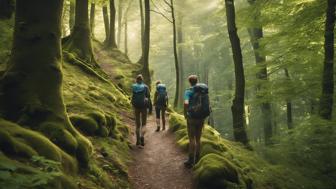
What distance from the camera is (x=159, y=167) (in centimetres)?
890

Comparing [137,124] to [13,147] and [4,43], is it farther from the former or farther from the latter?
[13,147]

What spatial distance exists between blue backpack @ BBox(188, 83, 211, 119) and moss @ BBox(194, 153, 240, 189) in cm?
112

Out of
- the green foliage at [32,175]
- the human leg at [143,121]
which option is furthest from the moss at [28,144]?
the human leg at [143,121]

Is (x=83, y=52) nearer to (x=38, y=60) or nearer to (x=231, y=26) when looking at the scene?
(x=231, y=26)

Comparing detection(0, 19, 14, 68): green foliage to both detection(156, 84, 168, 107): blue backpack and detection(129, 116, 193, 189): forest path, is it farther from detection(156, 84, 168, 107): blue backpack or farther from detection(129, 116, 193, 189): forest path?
detection(156, 84, 168, 107): blue backpack

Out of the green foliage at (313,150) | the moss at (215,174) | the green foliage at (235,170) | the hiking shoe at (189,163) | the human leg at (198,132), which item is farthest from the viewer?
the green foliage at (313,150)

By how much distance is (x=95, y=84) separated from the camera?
13500 millimetres

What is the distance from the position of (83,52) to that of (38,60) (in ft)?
29.3

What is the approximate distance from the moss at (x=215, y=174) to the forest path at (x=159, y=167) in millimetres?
346

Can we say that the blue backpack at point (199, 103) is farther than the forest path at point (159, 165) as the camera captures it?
Yes

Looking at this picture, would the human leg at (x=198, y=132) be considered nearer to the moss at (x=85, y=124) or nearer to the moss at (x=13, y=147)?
the moss at (x=85, y=124)

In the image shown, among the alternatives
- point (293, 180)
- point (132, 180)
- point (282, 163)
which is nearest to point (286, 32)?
point (282, 163)

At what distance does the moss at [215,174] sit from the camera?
24.4 feet

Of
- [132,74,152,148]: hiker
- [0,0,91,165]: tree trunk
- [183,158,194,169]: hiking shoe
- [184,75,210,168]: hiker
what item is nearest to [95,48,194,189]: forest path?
[183,158,194,169]: hiking shoe
